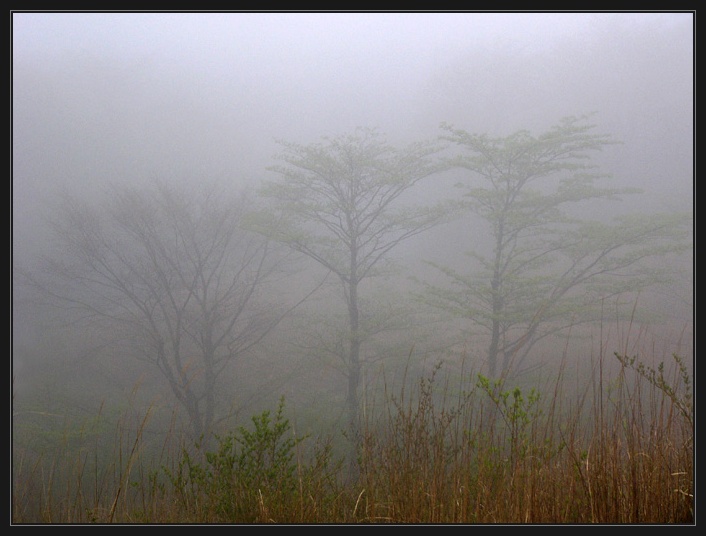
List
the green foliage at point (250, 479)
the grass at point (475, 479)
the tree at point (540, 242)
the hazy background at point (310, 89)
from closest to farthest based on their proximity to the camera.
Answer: the grass at point (475, 479), the green foliage at point (250, 479), the hazy background at point (310, 89), the tree at point (540, 242)

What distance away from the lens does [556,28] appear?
3965mm

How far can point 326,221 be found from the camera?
460 cm

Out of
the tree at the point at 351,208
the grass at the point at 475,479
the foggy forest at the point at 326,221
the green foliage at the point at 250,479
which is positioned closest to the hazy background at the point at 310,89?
the foggy forest at the point at 326,221

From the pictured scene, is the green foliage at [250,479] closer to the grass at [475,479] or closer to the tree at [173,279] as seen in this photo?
the grass at [475,479]

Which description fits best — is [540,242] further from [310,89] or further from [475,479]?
[475,479]

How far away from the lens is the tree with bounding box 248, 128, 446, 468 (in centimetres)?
431

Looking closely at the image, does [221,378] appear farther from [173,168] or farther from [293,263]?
[173,168]

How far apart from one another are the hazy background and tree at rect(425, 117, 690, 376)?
16 centimetres

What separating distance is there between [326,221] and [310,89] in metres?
1.03

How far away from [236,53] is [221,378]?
7.87 ft

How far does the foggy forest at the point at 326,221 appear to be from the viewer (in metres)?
3.96

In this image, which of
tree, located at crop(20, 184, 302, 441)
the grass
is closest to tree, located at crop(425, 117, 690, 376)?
the grass

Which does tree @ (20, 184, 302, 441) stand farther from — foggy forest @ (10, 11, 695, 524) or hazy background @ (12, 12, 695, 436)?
hazy background @ (12, 12, 695, 436)

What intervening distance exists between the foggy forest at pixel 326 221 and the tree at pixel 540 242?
0.02 m
